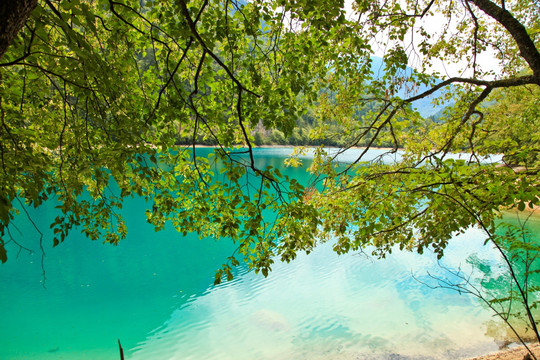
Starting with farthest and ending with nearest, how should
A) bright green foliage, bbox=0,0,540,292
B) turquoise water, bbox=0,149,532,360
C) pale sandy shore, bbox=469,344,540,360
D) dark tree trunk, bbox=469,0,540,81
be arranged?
turquoise water, bbox=0,149,532,360 < pale sandy shore, bbox=469,344,540,360 < dark tree trunk, bbox=469,0,540,81 < bright green foliage, bbox=0,0,540,292

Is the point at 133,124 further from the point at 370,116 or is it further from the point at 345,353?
the point at 345,353

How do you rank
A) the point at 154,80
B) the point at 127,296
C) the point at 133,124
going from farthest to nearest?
the point at 127,296 → the point at 154,80 → the point at 133,124

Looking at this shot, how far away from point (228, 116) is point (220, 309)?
6905mm

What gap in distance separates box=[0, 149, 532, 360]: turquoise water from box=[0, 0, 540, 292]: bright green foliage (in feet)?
14.4

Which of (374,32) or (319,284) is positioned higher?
(374,32)

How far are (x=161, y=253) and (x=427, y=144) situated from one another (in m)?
10.5

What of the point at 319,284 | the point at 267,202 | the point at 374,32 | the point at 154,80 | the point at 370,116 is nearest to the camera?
the point at 267,202

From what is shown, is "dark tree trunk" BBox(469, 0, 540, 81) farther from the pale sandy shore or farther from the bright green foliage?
the pale sandy shore

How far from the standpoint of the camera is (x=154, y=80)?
3.71m

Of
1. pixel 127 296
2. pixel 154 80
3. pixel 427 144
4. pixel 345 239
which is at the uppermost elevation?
pixel 154 80

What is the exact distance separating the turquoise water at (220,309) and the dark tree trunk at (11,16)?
24.2 feet

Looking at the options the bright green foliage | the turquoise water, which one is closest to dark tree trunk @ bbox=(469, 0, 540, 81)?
the bright green foliage

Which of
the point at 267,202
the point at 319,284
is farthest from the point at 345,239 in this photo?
the point at 319,284

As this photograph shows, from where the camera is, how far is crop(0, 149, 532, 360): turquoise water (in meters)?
7.31
